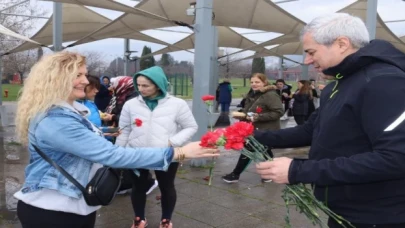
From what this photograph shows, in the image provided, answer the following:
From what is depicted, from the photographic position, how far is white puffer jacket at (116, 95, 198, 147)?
3.89 metres

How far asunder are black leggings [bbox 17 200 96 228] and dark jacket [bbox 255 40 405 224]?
1306 millimetres

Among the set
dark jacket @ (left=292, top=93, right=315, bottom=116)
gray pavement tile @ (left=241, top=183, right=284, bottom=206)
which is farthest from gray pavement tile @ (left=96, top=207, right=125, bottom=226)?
dark jacket @ (left=292, top=93, right=315, bottom=116)

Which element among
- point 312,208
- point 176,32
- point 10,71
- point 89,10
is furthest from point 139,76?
point 10,71

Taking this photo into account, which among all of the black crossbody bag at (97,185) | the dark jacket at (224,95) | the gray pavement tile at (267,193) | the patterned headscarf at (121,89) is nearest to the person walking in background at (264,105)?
the gray pavement tile at (267,193)

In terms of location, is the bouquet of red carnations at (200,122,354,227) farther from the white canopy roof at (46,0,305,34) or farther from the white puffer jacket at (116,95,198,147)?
the white canopy roof at (46,0,305,34)

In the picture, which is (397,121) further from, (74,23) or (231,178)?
(74,23)

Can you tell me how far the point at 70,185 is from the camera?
7.20 feet

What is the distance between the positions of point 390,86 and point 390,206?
1.81ft

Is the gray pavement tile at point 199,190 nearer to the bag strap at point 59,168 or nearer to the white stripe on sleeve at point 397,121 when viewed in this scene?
the bag strap at point 59,168

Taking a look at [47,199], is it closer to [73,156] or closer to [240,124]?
[73,156]

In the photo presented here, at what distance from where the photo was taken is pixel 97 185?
7.35 ft

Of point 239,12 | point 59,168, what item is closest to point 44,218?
point 59,168

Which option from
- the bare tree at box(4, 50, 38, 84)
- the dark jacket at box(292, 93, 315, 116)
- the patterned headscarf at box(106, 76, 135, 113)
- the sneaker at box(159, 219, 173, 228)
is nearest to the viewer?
the sneaker at box(159, 219, 173, 228)

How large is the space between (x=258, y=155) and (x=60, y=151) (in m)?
1.07
